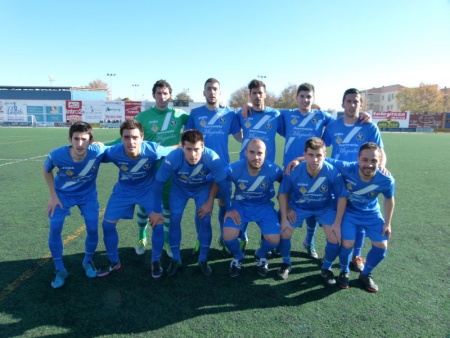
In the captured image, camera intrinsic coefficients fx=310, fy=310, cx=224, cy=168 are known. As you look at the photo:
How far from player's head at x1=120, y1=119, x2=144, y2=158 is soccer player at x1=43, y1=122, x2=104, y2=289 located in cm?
33

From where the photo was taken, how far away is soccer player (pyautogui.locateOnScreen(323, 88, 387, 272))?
3516mm

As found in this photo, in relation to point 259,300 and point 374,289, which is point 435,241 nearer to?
point 374,289

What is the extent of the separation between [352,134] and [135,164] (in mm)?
2514

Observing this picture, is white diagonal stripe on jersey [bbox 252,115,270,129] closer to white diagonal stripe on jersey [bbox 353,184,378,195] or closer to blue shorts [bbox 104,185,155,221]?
white diagonal stripe on jersey [bbox 353,184,378,195]

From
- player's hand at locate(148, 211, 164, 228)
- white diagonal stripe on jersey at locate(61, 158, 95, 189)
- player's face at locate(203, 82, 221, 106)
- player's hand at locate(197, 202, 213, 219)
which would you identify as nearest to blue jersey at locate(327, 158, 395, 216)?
player's hand at locate(197, 202, 213, 219)

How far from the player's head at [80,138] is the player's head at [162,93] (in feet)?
3.23

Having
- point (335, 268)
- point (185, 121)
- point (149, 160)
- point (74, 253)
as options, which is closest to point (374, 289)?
point (335, 268)

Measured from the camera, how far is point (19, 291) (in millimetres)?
2910

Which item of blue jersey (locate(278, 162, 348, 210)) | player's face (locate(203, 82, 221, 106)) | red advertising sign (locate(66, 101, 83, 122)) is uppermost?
red advertising sign (locate(66, 101, 83, 122))

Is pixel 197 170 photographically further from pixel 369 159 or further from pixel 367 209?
pixel 367 209

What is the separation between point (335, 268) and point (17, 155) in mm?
11762

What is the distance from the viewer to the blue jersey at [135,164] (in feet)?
11.1

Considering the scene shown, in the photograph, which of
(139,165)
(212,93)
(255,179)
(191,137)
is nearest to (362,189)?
(255,179)

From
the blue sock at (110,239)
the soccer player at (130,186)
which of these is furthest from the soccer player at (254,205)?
the blue sock at (110,239)
